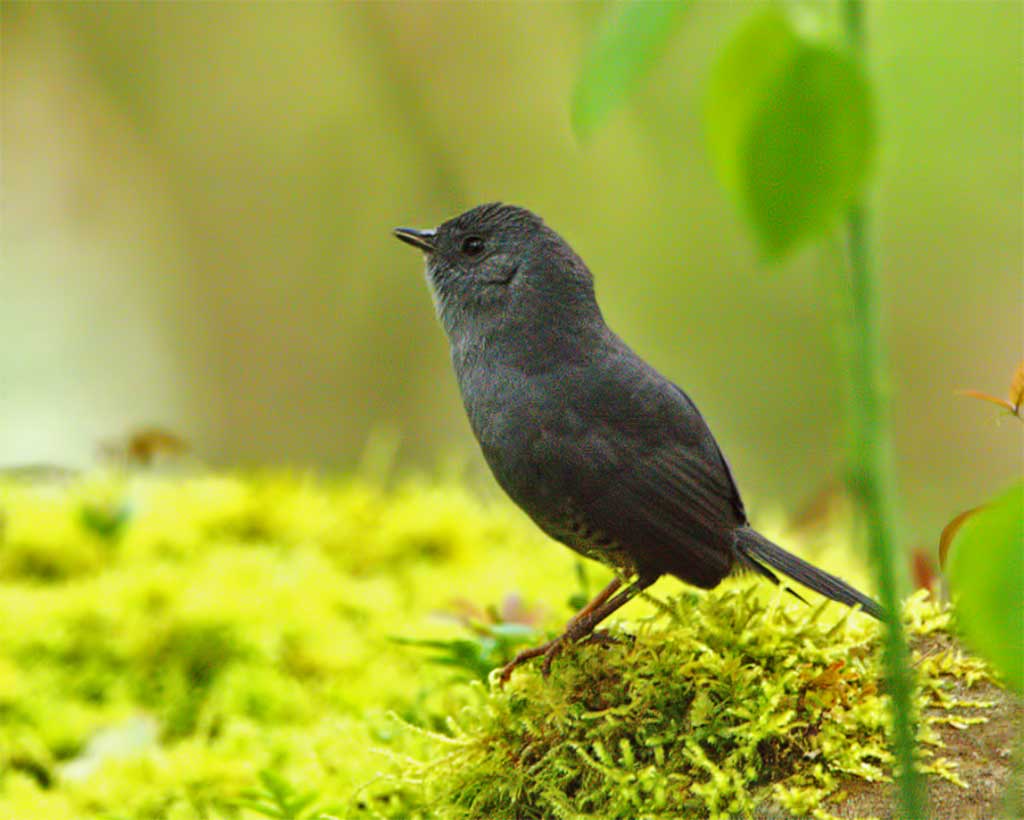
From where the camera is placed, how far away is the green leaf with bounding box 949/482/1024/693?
68 centimetres

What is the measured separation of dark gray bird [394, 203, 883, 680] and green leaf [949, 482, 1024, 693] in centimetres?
119

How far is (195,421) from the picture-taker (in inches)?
359

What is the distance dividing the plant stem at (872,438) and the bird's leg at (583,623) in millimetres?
1022

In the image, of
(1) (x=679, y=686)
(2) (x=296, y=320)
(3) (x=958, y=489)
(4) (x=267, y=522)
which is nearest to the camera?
(1) (x=679, y=686)

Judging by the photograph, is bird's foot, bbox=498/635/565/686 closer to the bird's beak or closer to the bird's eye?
the bird's eye

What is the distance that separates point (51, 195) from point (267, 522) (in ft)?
23.7

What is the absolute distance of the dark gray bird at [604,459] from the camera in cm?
196

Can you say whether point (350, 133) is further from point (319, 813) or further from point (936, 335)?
point (319, 813)

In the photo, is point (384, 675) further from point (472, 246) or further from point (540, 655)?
point (472, 246)

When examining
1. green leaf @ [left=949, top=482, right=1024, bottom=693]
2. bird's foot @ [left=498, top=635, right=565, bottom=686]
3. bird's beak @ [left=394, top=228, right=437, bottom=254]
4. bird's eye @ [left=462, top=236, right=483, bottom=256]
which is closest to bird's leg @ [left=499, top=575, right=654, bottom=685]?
bird's foot @ [left=498, top=635, right=565, bottom=686]

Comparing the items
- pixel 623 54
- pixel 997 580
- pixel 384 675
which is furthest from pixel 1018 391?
pixel 384 675

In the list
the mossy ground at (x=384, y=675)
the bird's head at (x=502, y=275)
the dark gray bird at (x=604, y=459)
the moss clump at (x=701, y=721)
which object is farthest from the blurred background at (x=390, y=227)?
the moss clump at (x=701, y=721)

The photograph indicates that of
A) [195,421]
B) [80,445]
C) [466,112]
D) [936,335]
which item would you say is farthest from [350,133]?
[936,335]

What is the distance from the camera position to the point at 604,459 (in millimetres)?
1994
